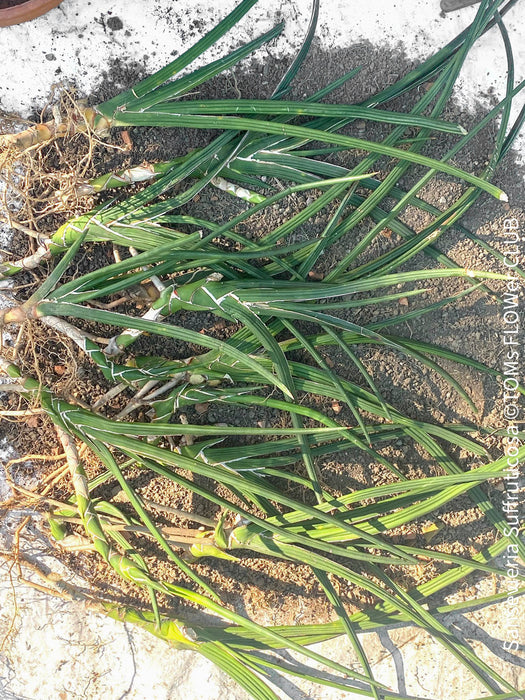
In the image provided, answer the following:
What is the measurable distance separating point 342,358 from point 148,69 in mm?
773

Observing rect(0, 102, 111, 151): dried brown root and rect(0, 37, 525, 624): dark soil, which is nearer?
rect(0, 102, 111, 151): dried brown root

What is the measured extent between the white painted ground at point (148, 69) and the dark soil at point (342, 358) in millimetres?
65

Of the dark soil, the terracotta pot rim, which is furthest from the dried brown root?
the terracotta pot rim

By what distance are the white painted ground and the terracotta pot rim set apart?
0.19 ft

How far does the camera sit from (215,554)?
113cm

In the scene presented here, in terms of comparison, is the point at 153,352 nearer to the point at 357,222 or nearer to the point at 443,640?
the point at 357,222

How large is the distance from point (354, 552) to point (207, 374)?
435 millimetres

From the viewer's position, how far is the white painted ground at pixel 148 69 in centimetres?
120

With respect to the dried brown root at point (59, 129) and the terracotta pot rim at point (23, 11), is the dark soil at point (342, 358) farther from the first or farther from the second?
the terracotta pot rim at point (23, 11)

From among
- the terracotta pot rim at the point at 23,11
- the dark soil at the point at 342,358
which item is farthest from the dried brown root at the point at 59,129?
the terracotta pot rim at the point at 23,11

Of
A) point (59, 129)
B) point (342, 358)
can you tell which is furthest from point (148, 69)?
point (342, 358)

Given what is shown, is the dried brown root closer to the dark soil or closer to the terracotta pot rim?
the dark soil

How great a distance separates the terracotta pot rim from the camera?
1.12m

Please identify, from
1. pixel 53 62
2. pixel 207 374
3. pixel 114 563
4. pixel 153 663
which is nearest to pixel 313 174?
pixel 207 374
